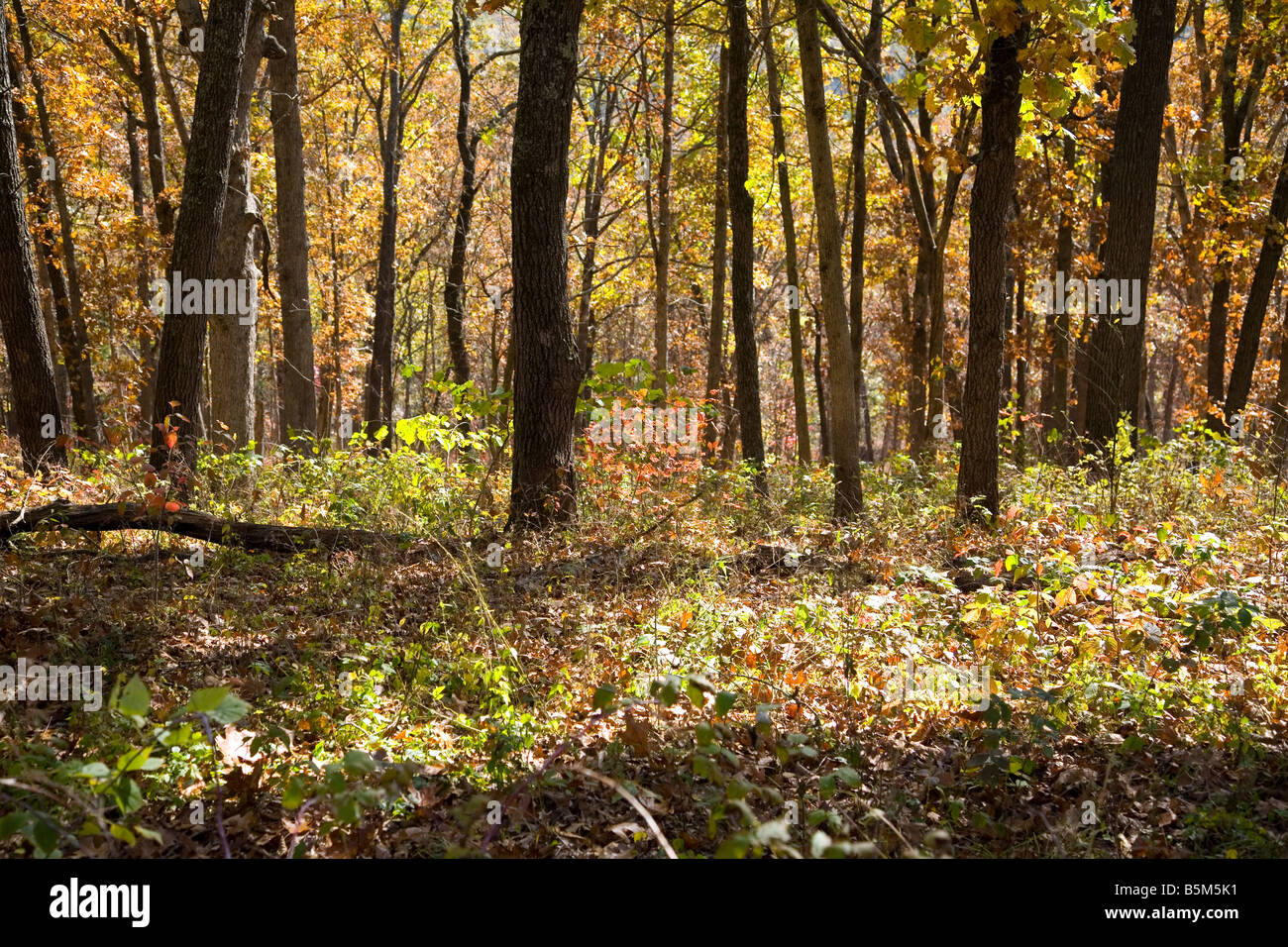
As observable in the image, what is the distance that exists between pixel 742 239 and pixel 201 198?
5.81 metres

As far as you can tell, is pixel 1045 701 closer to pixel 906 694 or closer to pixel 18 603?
pixel 906 694

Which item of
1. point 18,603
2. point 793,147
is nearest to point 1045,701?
point 18,603

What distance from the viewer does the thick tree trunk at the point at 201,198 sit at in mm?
7590

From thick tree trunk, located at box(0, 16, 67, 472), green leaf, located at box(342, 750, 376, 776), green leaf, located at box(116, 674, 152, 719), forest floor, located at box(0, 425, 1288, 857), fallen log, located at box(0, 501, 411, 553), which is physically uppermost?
thick tree trunk, located at box(0, 16, 67, 472)

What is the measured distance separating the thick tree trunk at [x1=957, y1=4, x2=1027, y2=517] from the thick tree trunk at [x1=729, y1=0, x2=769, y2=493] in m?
2.74

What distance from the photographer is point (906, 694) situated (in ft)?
15.0

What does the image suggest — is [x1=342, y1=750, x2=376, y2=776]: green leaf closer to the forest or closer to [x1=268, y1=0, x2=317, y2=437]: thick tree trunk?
the forest

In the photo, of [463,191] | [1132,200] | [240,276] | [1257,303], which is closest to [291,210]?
[240,276]

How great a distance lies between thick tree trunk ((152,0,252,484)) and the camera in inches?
299

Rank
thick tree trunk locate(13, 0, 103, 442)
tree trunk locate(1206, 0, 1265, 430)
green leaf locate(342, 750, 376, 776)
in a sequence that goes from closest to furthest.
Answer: green leaf locate(342, 750, 376, 776)
tree trunk locate(1206, 0, 1265, 430)
thick tree trunk locate(13, 0, 103, 442)

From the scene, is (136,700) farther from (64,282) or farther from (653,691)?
(64,282)

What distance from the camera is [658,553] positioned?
6883mm

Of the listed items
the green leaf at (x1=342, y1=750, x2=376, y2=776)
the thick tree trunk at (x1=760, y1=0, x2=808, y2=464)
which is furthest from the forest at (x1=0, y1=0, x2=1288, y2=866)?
the thick tree trunk at (x1=760, y1=0, x2=808, y2=464)

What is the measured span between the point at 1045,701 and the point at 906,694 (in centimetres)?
66
